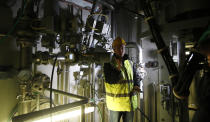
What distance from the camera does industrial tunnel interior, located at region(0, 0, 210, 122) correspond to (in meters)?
0.89

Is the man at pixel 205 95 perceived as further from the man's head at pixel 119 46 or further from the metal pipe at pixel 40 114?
the man's head at pixel 119 46

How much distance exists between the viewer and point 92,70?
2141 millimetres

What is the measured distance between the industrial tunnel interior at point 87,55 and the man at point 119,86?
0.12m

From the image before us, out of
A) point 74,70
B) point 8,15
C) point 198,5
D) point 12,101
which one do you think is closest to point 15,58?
point 8,15

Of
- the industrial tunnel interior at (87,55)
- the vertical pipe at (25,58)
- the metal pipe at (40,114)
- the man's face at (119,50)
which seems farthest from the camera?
the man's face at (119,50)

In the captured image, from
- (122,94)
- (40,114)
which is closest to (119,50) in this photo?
(122,94)

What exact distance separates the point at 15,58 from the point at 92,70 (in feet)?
3.70

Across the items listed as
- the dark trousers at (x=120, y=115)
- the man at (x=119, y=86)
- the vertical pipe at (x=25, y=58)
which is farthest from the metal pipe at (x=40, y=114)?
the dark trousers at (x=120, y=115)

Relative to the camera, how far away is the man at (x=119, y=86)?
1612mm

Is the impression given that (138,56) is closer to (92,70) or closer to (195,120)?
(92,70)

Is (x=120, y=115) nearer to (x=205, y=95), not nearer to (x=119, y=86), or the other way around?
(x=119, y=86)

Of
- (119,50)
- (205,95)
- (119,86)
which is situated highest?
(119,50)

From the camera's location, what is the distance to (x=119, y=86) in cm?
161

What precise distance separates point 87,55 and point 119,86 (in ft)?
1.82
